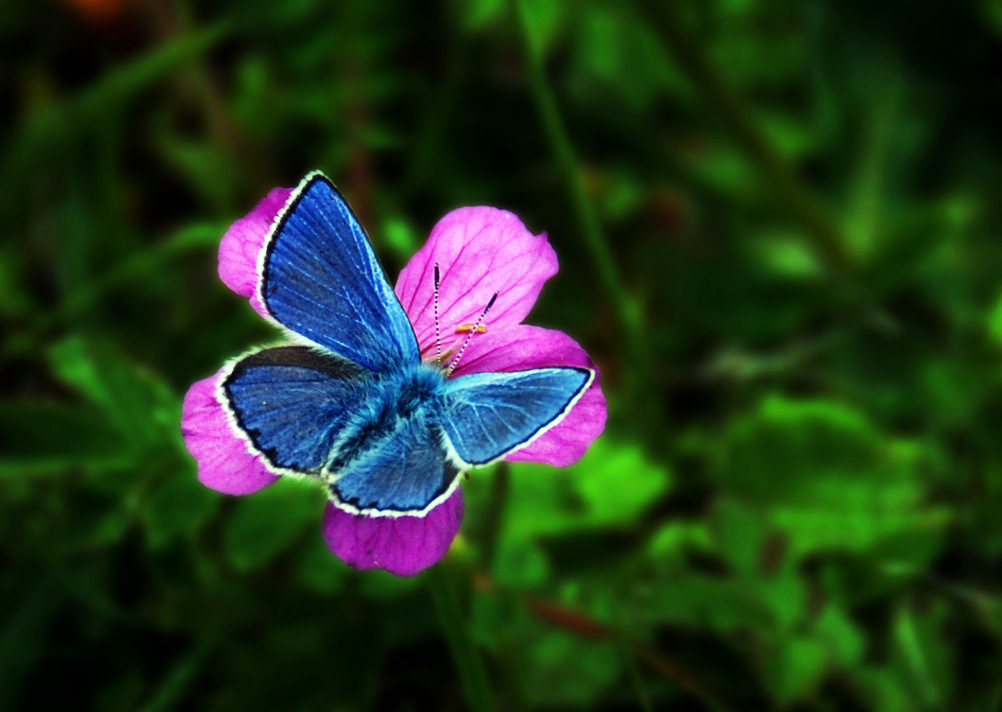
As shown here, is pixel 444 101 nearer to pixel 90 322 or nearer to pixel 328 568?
pixel 90 322

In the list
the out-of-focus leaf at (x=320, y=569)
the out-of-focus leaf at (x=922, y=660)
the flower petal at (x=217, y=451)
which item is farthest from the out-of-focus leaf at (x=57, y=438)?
the out-of-focus leaf at (x=922, y=660)

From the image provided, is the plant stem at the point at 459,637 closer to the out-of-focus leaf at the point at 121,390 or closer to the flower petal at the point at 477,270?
the flower petal at the point at 477,270

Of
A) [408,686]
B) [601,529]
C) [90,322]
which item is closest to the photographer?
[408,686]

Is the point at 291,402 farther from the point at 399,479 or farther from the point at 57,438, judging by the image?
the point at 57,438

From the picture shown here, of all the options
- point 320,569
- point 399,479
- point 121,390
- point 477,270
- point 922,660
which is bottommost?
point 922,660

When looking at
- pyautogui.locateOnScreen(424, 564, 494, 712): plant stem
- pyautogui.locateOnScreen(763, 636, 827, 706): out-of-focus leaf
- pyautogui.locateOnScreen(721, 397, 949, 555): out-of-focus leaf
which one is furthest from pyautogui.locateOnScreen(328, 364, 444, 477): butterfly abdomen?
pyautogui.locateOnScreen(721, 397, 949, 555): out-of-focus leaf

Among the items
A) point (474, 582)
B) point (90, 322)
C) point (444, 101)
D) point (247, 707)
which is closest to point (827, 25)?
point (444, 101)

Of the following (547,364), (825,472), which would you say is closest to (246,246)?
(547,364)
